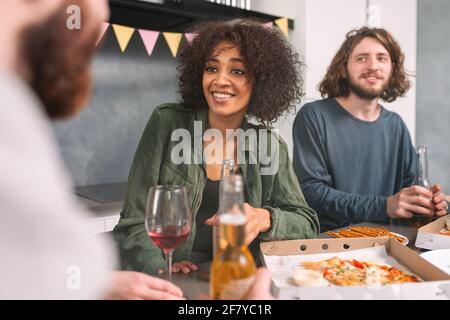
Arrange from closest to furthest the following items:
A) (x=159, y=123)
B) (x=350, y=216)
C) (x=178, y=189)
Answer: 1. (x=178, y=189)
2. (x=159, y=123)
3. (x=350, y=216)

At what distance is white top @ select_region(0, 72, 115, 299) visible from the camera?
0.36 meters

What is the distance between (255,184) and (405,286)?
2.28ft

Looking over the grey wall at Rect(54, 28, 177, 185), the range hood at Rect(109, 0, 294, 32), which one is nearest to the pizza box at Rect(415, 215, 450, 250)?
the range hood at Rect(109, 0, 294, 32)

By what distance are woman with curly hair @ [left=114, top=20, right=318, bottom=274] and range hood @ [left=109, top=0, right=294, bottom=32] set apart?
0.33 m

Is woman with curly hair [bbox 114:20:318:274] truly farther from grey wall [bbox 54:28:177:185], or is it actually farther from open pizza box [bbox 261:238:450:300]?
grey wall [bbox 54:28:177:185]

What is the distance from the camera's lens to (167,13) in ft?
5.52

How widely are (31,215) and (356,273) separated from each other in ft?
2.13

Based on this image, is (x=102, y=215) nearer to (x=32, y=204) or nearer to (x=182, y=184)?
(x=182, y=184)

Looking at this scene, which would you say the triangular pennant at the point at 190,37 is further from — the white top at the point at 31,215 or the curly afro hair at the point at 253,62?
the white top at the point at 31,215

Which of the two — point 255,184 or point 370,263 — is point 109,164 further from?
point 370,263

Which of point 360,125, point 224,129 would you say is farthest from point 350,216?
point 224,129

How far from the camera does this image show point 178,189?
76cm
